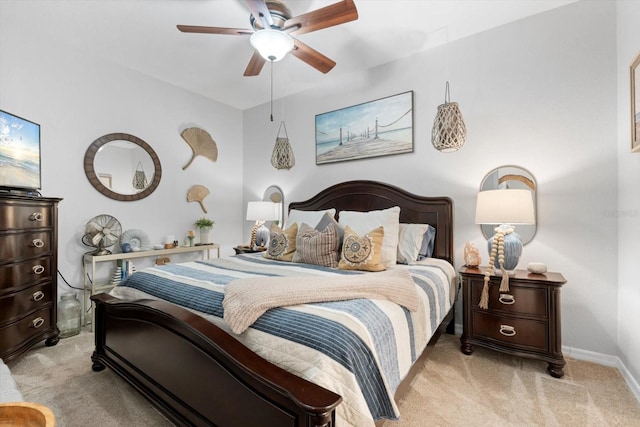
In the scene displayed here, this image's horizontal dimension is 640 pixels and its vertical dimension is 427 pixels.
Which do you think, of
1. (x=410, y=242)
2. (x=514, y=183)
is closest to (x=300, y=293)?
(x=410, y=242)

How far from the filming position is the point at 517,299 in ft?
7.09

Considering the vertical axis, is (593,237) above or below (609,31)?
below

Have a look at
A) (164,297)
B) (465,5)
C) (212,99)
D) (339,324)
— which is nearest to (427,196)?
(465,5)

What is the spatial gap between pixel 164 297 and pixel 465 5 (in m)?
3.07

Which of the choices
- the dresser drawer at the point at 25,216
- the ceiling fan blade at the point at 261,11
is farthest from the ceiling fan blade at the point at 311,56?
the dresser drawer at the point at 25,216

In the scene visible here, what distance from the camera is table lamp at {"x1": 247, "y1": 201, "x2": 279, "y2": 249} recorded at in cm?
380

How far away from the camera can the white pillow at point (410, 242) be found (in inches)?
103

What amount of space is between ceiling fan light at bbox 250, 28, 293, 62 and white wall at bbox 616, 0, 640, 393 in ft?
7.11

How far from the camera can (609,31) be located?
2.22 m

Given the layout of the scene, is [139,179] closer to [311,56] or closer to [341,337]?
[311,56]

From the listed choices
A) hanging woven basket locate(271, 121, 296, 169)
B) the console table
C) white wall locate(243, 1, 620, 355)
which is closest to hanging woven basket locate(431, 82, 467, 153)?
white wall locate(243, 1, 620, 355)

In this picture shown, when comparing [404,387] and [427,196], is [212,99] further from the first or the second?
[404,387]

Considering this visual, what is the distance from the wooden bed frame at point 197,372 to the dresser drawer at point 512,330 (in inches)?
10.2

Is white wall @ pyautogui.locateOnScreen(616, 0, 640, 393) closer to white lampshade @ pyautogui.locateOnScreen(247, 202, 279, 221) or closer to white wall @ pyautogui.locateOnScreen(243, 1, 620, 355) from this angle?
white wall @ pyautogui.locateOnScreen(243, 1, 620, 355)
